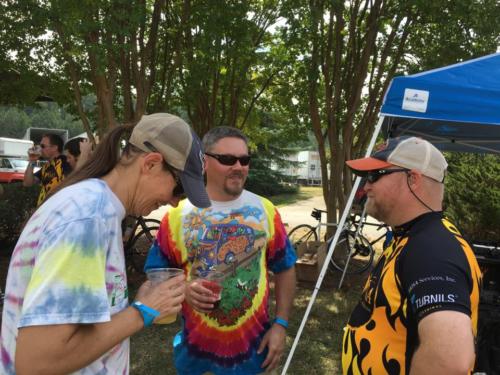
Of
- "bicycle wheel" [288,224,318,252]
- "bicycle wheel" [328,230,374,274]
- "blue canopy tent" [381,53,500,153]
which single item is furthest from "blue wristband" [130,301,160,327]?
"bicycle wheel" [288,224,318,252]

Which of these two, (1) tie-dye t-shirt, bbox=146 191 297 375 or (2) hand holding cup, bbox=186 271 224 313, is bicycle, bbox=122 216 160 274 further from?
(2) hand holding cup, bbox=186 271 224 313

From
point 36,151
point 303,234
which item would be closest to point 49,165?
point 36,151

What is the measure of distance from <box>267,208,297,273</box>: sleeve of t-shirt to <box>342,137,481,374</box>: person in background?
605 millimetres

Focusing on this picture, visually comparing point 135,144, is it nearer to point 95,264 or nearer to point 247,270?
point 95,264

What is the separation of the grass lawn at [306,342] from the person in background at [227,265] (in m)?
2.08

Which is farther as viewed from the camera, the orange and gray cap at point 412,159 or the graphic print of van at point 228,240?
the graphic print of van at point 228,240

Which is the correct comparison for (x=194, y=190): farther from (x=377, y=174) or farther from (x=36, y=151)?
(x=36, y=151)

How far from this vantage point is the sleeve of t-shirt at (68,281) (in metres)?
1.02

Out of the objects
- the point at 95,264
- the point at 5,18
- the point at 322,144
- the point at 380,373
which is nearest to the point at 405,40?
the point at 322,144

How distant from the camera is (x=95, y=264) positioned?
109cm

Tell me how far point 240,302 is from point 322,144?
6276mm

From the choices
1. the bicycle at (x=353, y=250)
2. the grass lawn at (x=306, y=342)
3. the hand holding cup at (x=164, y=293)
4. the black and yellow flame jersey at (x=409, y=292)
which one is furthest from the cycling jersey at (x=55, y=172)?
the black and yellow flame jersey at (x=409, y=292)

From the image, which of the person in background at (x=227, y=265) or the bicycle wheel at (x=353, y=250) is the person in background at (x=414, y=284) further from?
the bicycle wheel at (x=353, y=250)

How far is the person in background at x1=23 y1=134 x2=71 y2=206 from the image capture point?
5.54 metres
